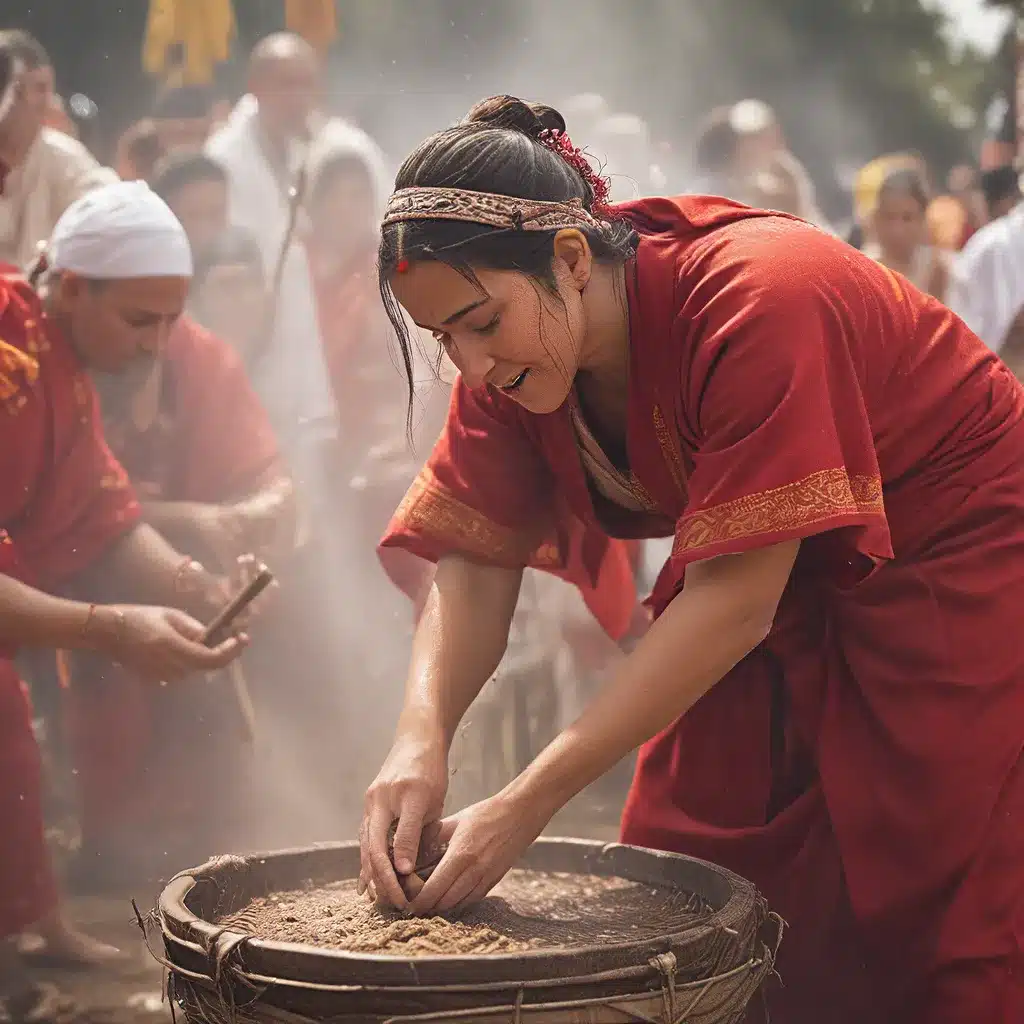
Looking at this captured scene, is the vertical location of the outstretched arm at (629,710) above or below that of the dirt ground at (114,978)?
above

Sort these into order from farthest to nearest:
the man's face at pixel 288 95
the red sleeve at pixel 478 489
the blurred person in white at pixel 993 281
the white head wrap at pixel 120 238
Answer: the blurred person in white at pixel 993 281, the man's face at pixel 288 95, the white head wrap at pixel 120 238, the red sleeve at pixel 478 489

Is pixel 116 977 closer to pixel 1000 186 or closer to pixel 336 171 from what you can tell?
pixel 336 171

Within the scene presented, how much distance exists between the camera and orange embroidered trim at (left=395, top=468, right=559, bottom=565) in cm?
235

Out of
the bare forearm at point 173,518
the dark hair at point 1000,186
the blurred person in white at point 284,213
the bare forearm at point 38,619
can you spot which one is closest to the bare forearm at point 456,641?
the bare forearm at point 38,619

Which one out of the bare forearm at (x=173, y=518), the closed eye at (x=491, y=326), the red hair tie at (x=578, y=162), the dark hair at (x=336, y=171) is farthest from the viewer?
the dark hair at (x=336, y=171)

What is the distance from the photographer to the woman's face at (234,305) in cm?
407

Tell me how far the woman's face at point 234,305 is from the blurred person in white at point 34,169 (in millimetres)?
450

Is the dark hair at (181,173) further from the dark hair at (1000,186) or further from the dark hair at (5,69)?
the dark hair at (1000,186)

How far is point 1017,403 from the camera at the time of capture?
2.21 metres

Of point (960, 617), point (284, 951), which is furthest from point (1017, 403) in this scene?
point (284, 951)

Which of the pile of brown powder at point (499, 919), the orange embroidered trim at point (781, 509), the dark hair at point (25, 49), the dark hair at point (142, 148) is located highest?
the dark hair at point (25, 49)

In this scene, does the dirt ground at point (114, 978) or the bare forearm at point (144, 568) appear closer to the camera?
the dirt ground at point (114, 978)

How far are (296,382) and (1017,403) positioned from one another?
8.39 ft

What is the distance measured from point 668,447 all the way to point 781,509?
0.33 metres
